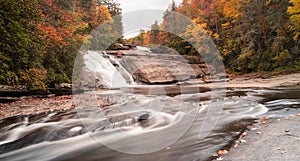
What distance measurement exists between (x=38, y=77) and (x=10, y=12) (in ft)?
8.40

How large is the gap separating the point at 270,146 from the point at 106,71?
1412cm

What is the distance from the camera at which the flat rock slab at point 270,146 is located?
2.65 meters

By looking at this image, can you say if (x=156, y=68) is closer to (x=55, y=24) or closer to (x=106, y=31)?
(x=106, y=31)

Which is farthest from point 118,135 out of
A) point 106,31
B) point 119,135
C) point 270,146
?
point 106,31

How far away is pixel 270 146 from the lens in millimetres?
2988

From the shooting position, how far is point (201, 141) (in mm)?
3742

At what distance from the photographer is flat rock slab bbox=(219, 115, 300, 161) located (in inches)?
104

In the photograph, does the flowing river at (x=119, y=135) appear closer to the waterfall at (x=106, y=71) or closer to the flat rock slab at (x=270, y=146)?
the flat rock slab at (x=270, y=146)

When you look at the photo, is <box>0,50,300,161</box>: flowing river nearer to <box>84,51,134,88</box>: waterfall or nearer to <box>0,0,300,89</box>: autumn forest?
<box>0,0,300,89</box>: autumn forest

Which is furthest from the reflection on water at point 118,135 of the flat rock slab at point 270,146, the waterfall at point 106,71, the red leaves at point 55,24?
the waterfall at point 106,71

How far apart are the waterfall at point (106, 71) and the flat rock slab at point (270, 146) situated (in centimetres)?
1190

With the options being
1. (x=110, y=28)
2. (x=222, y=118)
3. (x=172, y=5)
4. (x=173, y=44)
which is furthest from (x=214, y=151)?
(x=172, y=5)

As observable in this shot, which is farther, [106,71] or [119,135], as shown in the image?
[106,71]

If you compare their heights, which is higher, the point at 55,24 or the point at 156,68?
the point at 55,24
